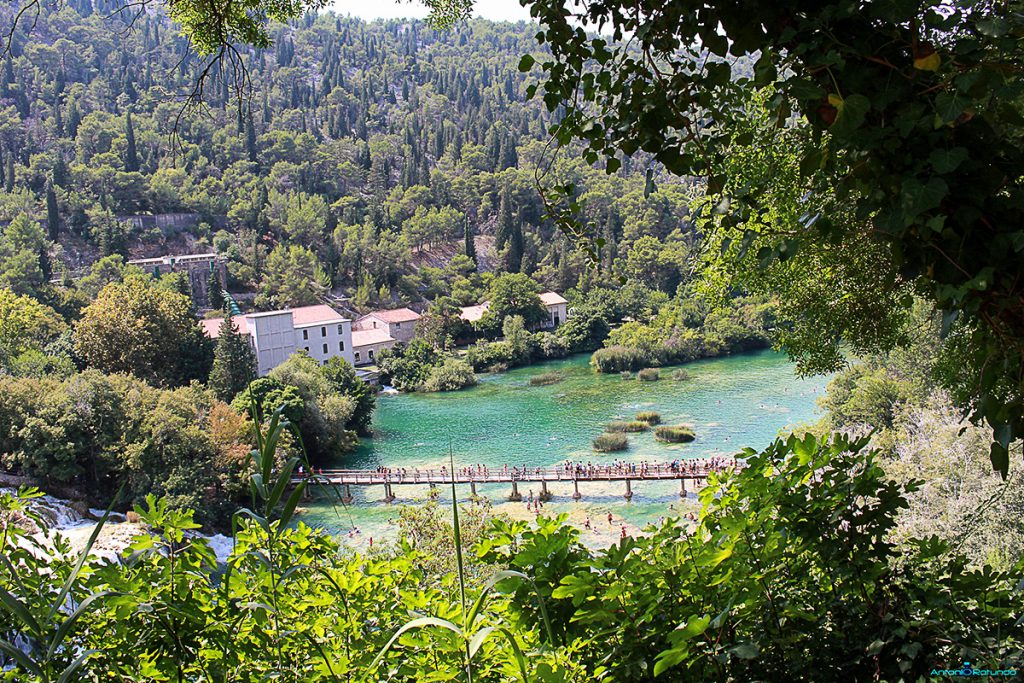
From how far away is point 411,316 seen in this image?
30797mm

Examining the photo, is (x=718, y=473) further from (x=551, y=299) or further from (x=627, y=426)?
(x=551, y=299)

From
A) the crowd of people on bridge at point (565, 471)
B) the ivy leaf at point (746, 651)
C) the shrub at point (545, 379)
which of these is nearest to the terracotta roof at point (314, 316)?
the shrub at point (545, 379)

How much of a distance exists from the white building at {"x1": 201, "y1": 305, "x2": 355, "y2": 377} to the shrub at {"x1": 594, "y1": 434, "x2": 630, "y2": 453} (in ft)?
31.9

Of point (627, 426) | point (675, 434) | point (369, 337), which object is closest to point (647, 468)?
point (675, 434)

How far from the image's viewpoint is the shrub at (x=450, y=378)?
25.5m

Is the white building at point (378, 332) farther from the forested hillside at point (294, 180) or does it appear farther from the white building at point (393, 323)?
the forested hillside at point (294, 180)

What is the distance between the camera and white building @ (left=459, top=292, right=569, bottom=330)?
3212 cm

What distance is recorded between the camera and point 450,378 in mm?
25516

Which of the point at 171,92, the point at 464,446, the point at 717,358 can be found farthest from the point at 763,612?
the point at 171,92

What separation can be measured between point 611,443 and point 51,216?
2676 centimetres

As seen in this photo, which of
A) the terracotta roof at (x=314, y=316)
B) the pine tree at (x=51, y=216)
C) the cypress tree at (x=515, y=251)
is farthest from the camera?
the cypress tree at (x=515, y=251)

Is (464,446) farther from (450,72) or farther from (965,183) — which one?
(450,72)

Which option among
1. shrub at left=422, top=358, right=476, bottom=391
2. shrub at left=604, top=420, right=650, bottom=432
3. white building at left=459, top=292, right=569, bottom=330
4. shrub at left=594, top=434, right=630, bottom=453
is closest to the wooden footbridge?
shrub at left=594, top=434, right=630, bottom=453

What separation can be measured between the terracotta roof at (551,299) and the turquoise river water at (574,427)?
5715mm
